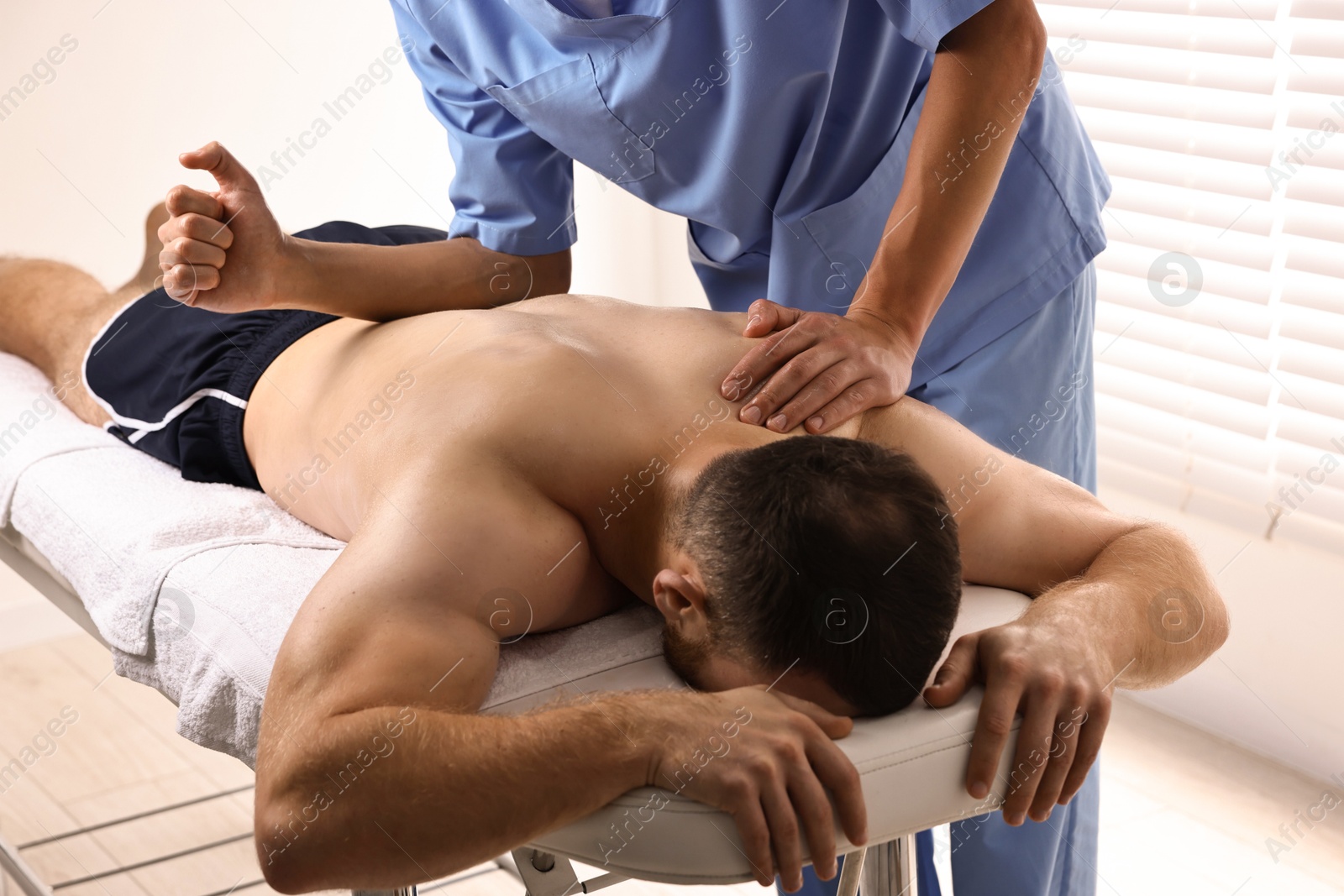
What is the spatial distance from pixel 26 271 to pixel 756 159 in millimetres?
1286

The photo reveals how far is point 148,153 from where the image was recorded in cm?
256

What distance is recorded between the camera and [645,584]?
1062mm

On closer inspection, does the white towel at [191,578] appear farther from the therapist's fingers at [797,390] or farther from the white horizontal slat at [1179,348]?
Answer: the white horizontal slat at [1179,348]

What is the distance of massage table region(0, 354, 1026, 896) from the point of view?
78cm

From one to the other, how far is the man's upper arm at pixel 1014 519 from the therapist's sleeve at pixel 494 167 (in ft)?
2.10

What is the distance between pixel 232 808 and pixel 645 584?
1.39 meters

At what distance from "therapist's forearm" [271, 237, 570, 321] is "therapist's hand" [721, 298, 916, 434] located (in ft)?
1.69

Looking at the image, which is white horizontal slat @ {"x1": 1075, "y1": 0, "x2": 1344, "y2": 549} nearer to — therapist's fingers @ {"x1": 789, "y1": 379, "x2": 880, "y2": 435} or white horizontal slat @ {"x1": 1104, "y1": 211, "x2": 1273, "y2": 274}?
white horizontal slat @ {"x1": 1104, "y1": 211, "x2": 1273, "y2": 274}

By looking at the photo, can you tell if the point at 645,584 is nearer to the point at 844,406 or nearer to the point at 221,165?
→ the point at 844,406

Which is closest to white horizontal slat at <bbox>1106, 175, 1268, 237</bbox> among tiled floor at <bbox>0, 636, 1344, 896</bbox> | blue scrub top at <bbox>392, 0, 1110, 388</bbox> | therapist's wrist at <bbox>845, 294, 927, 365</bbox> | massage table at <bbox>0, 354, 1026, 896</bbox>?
blue scrub top at <bbox>392, 0, 1110, 388</bbox>

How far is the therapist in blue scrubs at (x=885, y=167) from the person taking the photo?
47.4 inches

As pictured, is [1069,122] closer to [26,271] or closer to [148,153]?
[26,271]

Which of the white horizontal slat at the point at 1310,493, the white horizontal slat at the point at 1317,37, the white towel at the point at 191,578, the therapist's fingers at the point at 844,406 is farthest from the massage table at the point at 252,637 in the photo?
the white horizontal slat at the point at 1317,37

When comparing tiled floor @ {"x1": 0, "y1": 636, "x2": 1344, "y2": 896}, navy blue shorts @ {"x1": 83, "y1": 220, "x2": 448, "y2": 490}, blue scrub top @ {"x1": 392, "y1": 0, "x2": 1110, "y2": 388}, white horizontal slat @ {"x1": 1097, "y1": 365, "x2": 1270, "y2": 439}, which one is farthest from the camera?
white horizontal slat @ {"x1": 1097, "y1": 365, "x2": 1270, "y2": 439}
